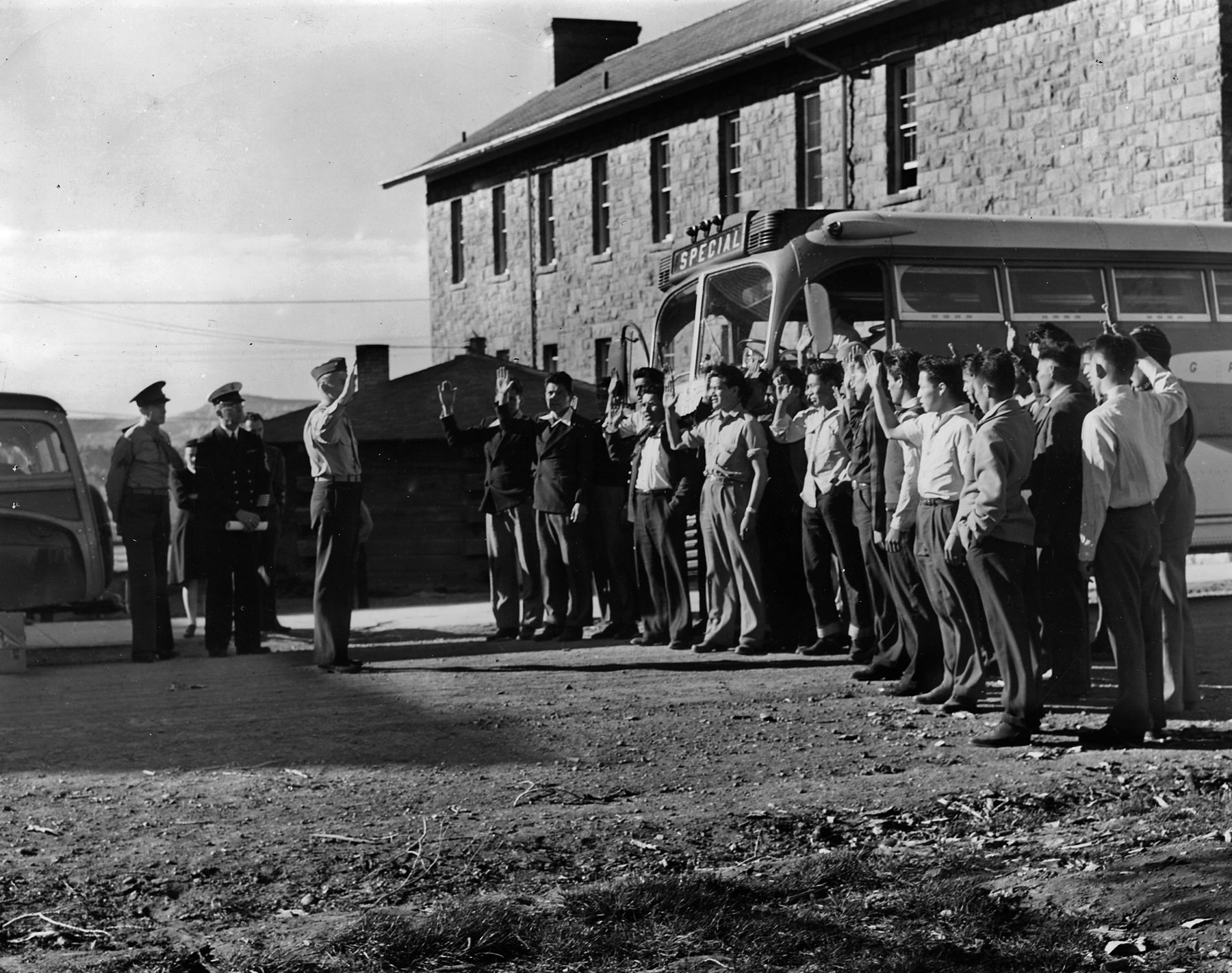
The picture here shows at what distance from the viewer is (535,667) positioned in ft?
36.7

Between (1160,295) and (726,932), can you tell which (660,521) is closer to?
(1160,295)

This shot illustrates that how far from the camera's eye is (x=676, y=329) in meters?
15.6

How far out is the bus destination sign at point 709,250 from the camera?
47.8 ft

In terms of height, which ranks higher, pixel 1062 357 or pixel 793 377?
pixel 793 377

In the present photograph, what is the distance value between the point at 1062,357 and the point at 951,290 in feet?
20.6

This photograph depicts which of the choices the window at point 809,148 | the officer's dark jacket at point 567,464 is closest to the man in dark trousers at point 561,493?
the officer's dark jacket at point 567,464

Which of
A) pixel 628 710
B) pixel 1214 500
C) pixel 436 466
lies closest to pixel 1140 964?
pixel 628 710

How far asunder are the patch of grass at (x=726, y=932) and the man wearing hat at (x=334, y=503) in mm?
6125

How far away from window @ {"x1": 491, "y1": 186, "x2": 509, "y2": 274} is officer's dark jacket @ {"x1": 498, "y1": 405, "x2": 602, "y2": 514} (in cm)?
2533

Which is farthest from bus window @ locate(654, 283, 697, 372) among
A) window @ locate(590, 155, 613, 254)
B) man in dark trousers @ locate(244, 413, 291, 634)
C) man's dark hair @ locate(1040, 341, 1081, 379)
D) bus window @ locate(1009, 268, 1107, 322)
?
window @ locate(590, 155, 613, 254)

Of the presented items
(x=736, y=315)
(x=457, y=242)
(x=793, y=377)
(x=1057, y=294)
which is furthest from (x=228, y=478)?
(x=457, y=242)

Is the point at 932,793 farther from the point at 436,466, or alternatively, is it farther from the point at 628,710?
the point at 436,466

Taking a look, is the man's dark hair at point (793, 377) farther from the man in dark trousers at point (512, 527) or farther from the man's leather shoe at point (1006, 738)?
the man's leather shoe at point (1006, 738)

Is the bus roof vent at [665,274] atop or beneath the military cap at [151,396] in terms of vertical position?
atop
